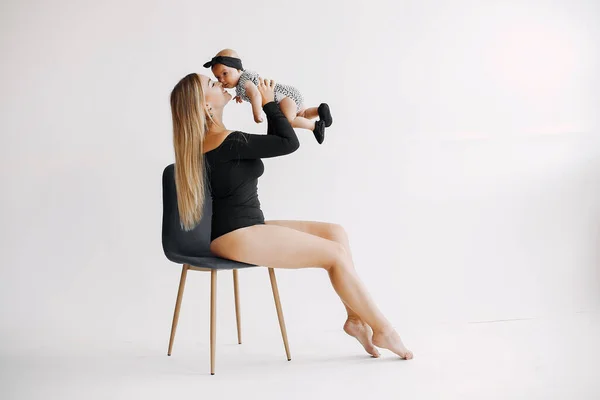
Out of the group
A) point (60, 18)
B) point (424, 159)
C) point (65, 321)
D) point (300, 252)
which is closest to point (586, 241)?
point (424, 159)

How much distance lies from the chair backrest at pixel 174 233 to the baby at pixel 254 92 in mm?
433

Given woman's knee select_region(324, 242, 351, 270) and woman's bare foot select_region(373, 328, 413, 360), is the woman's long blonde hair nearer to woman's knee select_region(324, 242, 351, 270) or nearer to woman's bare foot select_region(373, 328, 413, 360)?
woman's knee select_region(324, 242, 351, 270)

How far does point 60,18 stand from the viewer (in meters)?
3.50

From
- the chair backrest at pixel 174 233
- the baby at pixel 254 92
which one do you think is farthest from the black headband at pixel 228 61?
the chair backrest at pixel 174 233

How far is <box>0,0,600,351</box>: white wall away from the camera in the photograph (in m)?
3.48

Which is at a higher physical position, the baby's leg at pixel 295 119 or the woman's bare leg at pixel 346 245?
the baby's leg at pixel 295 119

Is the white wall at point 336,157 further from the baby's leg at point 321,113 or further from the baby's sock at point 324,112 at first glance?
the baby's sock at point 324,112

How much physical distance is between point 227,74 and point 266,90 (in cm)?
19

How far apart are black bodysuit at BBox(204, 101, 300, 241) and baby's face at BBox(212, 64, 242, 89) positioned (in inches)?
9.5

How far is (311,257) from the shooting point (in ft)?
8.66

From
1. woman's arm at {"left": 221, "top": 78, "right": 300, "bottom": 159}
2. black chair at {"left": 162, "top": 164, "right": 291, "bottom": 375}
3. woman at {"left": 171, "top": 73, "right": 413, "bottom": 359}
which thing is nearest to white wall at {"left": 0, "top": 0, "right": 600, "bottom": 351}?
black chair at {"left": 162, "top": 164, "right": 291, "bottom": 375}

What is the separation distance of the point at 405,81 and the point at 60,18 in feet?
6.11

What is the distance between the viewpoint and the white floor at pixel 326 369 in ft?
7.84

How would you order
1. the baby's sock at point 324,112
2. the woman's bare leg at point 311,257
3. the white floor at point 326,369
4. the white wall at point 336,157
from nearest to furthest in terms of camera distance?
1. the white floor at point 326,369
2. the woman's bare leg at point 311,257
3. the baby's sock at point 324,112
4. the white wall at point 336,157
